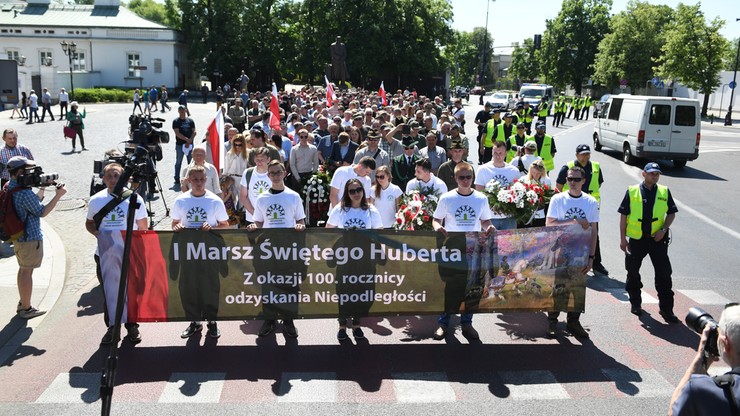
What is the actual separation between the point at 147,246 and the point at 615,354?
5113 millimetres

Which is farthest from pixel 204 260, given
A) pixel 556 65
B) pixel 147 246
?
pixel 556 65

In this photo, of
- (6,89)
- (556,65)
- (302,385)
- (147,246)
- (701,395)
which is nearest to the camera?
(701,395)

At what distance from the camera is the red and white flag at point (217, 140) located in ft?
35.5

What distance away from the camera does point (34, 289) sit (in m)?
9.48

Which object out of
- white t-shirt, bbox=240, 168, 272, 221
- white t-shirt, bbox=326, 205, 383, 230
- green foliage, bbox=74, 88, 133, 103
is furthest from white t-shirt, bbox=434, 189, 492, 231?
green foliage, bbox=74, 88, 133, 103

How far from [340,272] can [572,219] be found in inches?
112

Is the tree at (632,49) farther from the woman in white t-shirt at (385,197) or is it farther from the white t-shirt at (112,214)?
the white t-shirt at (112,214)

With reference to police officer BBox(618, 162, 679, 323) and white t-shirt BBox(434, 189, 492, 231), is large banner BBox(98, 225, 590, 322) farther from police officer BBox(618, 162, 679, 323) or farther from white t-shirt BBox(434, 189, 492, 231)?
police officer BBox(618, 162, 679, 323)

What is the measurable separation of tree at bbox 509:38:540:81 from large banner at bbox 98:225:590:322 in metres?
97.5

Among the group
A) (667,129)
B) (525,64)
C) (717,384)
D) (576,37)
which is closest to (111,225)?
(717,384)

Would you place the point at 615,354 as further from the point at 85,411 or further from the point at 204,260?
the point at 85,411

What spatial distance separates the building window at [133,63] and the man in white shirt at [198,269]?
204 feet

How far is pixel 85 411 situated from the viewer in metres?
6.04

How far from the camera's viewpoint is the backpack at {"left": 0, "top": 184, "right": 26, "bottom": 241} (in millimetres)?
8281
